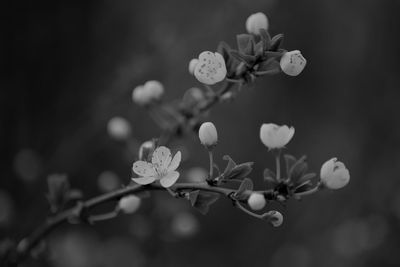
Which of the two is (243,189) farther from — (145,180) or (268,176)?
(145,180)

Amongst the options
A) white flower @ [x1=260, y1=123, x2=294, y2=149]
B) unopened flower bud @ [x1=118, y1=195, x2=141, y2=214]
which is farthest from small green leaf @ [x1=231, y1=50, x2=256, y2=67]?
unopened flower bud @ [x1=118, y1=195, x2=141, y2=214]

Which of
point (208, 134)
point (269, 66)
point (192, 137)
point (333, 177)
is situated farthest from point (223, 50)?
point (192, 137)

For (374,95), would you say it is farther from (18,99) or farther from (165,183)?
(165,183)

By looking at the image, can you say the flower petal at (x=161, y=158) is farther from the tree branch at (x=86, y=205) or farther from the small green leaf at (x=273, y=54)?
the small green leaf at (x=273, y=54)

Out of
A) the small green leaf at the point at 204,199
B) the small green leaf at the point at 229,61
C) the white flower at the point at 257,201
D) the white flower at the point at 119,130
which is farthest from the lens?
the white flower at the point at 119,130

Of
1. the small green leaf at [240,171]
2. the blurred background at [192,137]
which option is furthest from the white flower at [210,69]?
the blurred background at [192,137]
